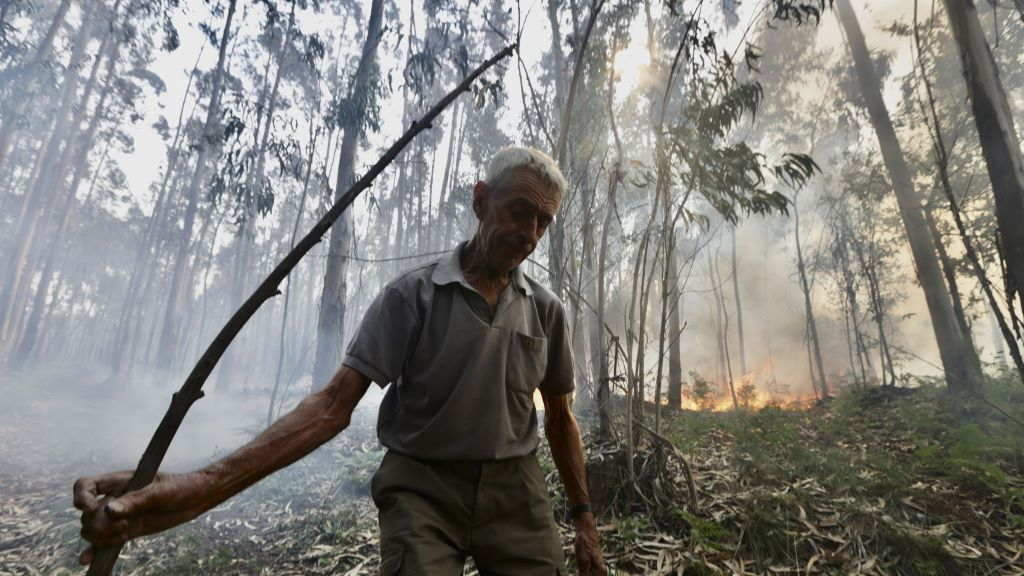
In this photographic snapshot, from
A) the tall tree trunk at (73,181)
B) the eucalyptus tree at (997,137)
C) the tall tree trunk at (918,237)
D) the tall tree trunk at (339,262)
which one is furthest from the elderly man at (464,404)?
the tall tree trunk at (73,181)

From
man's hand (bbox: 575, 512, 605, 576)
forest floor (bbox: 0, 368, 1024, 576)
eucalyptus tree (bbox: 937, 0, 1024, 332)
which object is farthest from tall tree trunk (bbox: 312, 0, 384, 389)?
eucalyptus tree (bbox: 937, 0, 1024, 332)

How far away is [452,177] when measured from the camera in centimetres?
2355

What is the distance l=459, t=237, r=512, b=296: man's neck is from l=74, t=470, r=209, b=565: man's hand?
964 mm

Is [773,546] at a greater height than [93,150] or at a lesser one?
lesser

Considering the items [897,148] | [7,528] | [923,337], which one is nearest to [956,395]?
[897,148]

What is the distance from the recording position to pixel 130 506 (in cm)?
78

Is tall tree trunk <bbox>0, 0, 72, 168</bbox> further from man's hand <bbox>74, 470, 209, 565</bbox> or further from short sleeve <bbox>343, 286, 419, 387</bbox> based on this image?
man's hand <bbox>74, 470, 209, 565</bbox>

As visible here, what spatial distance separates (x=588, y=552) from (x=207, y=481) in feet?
4.51

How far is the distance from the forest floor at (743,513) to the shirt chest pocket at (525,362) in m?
1.86

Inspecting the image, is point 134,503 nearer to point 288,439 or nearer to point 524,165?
point 288,439

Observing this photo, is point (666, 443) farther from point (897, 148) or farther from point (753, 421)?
point (897, 148)

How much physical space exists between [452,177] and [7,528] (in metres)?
20.6

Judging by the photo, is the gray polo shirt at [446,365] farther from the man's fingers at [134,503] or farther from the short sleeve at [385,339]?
the man's fingers at [134,503]

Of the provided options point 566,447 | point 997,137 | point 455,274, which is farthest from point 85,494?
point 997,137
